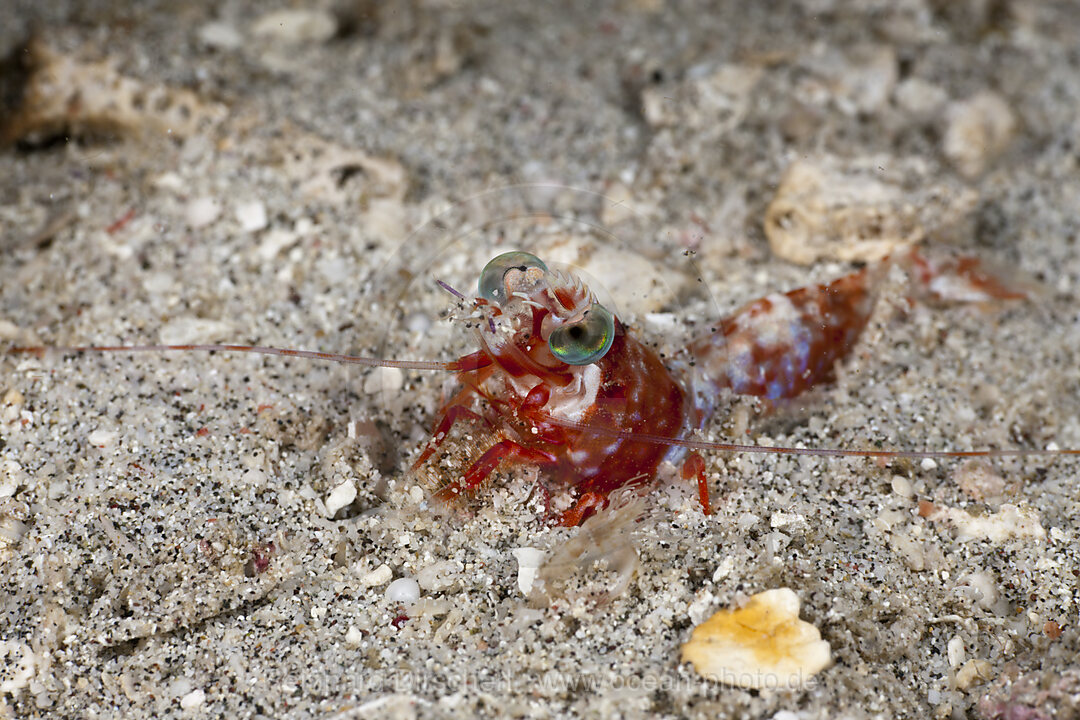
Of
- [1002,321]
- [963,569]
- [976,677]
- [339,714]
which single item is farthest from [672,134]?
[339,714]

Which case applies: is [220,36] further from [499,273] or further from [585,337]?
[585,337]

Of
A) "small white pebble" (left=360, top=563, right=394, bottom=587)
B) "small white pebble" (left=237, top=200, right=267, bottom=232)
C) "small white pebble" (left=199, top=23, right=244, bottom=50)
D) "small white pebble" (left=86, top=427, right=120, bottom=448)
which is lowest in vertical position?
"small white pebble" (left=360, top=563, right=394, bottom=587)

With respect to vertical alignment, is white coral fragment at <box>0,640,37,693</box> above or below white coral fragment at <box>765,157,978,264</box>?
below

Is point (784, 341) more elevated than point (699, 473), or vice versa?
point (784, 341)

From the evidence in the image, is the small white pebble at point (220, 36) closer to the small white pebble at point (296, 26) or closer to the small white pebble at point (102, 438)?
the small white pebble at point (296, 26)

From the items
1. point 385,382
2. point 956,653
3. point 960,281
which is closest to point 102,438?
point 385,382

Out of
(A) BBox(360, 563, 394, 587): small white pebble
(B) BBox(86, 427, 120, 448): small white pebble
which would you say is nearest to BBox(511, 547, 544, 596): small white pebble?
(A) BBox(360, 563, 394, 587): small white pebble

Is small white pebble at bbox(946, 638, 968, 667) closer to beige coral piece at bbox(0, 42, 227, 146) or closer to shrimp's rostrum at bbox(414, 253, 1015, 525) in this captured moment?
shrimp's rostrum at bbox(414, 253, 1015, 525)

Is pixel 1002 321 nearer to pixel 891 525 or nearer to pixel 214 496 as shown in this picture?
pixel 891 525
